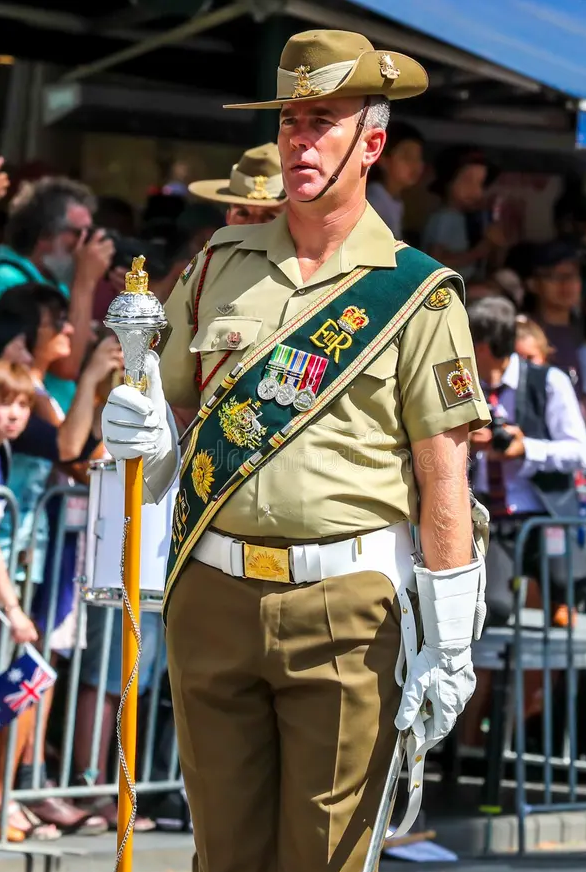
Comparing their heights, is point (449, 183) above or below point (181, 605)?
above

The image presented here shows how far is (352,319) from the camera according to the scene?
329 cm

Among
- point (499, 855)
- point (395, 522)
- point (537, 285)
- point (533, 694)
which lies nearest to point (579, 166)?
point (537, 285)

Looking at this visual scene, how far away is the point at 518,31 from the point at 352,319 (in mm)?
3740

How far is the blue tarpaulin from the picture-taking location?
6.26 m

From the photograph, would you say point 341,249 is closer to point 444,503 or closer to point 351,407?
point 351,407

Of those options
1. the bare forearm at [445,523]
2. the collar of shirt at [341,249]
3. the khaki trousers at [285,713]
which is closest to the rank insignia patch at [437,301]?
the collar of shirt at [341,249]

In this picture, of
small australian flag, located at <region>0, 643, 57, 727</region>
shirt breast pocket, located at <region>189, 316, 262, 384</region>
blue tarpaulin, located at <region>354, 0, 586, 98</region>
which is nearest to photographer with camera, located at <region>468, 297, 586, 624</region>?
blue tarpaulin, located at <region>354, 0, 586, 98</region>

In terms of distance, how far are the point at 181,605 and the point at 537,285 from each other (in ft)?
16.1

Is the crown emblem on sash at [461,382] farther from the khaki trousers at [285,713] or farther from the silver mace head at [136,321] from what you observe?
the silver mace head at [136,321]

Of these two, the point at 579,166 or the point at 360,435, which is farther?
the point at 579,166

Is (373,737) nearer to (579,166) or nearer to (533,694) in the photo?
(533,694)

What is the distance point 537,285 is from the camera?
A: 786cm

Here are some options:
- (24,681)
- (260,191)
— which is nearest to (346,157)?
(260,191)

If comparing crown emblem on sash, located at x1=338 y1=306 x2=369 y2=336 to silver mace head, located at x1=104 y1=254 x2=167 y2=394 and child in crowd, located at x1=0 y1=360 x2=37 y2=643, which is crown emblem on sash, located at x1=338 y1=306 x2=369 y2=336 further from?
child in crowd, located at x1=0 y1=360 x2=37 y2=643
